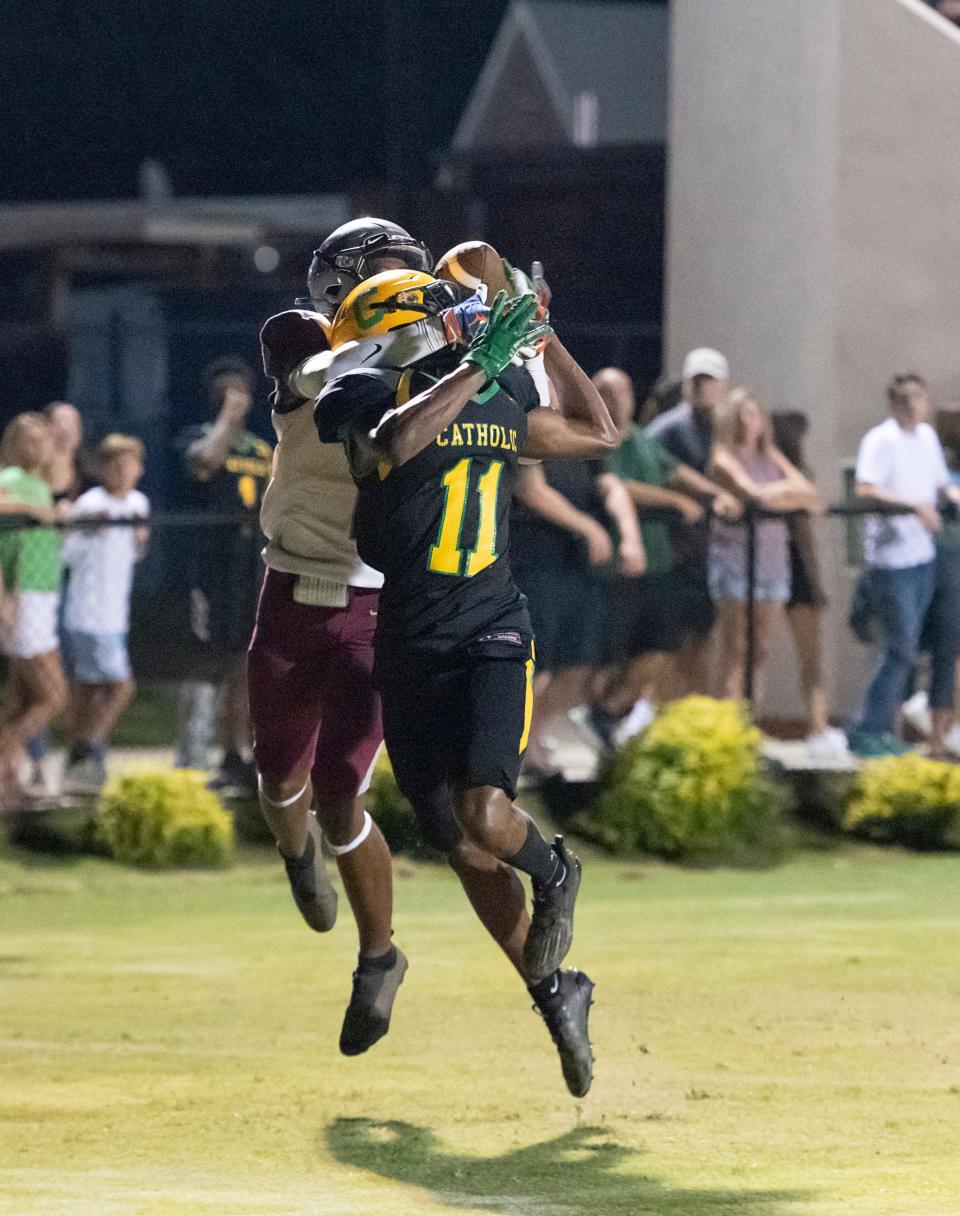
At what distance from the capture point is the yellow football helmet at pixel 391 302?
6.45 metres

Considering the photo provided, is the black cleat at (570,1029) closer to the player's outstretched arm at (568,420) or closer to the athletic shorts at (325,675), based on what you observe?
the athletic shorts at (325,675)

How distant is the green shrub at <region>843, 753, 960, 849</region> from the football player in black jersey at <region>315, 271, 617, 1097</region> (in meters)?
5.84

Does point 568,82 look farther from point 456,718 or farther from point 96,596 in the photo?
point 456,718

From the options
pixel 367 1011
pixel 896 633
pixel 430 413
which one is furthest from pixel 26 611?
pixel 430 413

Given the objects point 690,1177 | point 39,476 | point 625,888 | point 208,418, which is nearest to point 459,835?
point 690,1177

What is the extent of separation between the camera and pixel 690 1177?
6.57 meters

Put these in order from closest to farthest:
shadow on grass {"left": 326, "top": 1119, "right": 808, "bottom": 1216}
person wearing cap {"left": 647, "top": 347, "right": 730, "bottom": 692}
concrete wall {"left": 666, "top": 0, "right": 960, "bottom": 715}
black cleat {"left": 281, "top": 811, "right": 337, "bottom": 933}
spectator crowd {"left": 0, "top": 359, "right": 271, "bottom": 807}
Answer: shadow on grass {"left": 326, "top": 1119, "right": 808, "bottom": 1216} < black cleat {"left": 281, "top": 811, "right": 337, "bottom": 933} < spectator crowd {"left": 0, "top": 359, "right": 271, "bottom": 807} < person wearing cap {"left": 647, "top": 347, "right": 730, "bottom": 692} < concrete wall {"left": 666, "top": 0, "right": 960, "bottom": 715}

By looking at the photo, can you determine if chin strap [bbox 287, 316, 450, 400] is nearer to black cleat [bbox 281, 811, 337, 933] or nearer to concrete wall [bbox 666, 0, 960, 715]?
black cleat [bbox 281, 811, 337, 933]

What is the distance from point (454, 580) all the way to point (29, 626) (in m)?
5.54

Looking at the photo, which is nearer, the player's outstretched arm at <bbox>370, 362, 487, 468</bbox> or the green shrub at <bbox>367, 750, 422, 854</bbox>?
the player's outstretched arm at <bbox>370, 362, 487, 468</bbox>

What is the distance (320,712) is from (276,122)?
114 ft

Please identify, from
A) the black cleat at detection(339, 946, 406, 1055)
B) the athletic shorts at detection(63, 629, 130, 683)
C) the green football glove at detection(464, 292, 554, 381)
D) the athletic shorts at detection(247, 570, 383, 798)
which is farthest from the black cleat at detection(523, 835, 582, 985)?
the athletic shorts at detection(63, 629, 130, 683)

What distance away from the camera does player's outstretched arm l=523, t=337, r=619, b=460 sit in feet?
22.0

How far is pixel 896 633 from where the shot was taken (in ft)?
41.5
